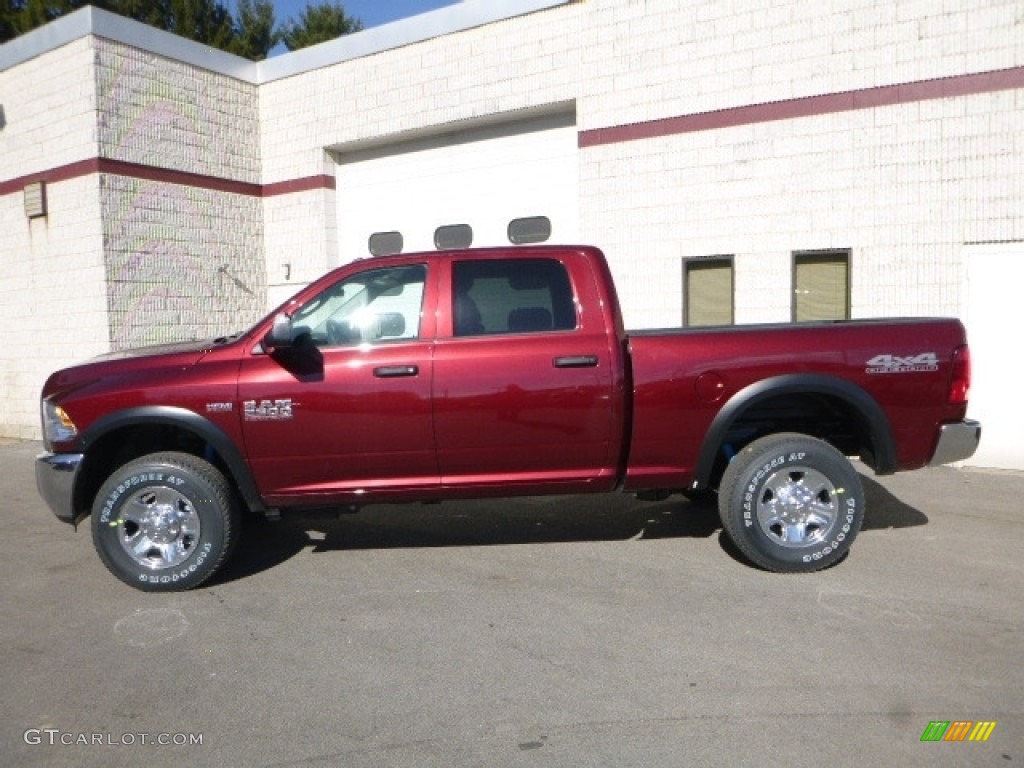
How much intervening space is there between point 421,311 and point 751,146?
5363mm

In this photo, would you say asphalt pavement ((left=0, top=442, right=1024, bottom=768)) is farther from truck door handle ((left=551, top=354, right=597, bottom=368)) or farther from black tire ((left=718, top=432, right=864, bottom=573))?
truck door handle ((left=551, top=354, right=597, bottom=368))

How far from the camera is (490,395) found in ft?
15.6

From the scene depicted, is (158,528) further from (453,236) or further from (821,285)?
(821,285)

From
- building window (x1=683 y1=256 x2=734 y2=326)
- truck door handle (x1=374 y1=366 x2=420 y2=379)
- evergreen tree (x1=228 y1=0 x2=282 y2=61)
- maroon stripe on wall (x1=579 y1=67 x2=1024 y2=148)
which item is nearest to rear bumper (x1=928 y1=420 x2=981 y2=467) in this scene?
truck door handle (x1=374 y1=366 x2=420 y2=379)

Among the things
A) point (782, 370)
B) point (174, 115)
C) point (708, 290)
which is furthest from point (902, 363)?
point (174, 115)

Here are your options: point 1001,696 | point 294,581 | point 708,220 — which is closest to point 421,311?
point 294,581

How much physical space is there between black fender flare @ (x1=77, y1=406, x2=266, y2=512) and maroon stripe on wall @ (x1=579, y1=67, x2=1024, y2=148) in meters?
6.31

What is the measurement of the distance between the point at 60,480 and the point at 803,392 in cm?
451

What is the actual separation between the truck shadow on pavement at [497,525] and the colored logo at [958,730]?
2033mm

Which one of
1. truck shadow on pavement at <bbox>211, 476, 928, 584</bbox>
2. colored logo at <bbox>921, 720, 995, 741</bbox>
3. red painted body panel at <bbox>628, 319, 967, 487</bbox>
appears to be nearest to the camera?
colored logo at <bbox>921, 720, 995, 741</bbox>

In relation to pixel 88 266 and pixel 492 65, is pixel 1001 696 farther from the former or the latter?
pixel 88 266

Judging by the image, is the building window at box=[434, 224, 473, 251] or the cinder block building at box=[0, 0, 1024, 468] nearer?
the cinder block building at box=[0, 0, 1024, 468]

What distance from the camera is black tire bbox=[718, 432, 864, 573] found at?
4.86 m

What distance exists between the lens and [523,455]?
15.9 feet
